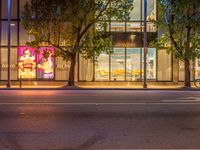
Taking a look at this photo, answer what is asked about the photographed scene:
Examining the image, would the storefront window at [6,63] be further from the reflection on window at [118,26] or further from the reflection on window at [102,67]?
the reflection on window at [118,26]

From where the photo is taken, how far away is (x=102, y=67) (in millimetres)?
34531

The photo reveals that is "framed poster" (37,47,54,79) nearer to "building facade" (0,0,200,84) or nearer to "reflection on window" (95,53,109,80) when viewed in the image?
"building facade" (0,0,200,84)

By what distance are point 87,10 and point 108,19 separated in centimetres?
218

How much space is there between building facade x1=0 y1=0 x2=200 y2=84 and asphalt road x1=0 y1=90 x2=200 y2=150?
63.5 feet

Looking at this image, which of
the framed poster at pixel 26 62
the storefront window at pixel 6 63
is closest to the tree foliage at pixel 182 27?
the framed poster at pixel 26 62

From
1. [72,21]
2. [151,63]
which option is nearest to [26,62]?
[72,21]

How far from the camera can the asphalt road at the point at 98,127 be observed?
8242 mm

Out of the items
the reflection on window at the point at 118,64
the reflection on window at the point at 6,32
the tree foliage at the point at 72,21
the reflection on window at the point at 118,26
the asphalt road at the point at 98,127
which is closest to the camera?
the asphalt road at the point at 98,127

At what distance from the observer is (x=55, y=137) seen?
8891 millimetres

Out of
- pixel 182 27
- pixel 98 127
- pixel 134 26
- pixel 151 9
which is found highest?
pixel 151 9

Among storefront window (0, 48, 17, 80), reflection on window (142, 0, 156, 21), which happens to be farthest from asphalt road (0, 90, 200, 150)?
reflection on window (142, 0, 156, 21)

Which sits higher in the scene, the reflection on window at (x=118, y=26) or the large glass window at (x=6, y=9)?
the large glass window at (x=6, y=9)

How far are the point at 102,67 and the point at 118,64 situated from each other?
4.67ft

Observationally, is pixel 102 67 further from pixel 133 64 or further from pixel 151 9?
pixel 151 9
